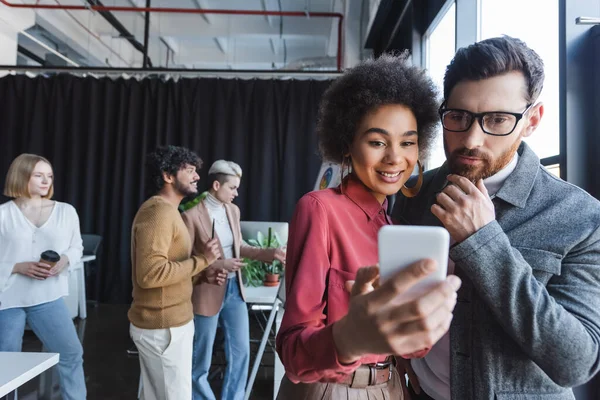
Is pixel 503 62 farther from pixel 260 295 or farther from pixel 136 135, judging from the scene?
pixel 136 135

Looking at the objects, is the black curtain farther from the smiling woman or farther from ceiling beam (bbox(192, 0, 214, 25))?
the smiling woman

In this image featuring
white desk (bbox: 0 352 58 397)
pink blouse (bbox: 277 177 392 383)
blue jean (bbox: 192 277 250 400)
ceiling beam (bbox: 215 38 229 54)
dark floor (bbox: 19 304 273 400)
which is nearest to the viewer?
pink blouse (bbox: 277 177 392 383)

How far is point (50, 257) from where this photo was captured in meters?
2.43

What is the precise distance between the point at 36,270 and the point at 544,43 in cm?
271

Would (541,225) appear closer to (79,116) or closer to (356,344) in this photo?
(356,344)

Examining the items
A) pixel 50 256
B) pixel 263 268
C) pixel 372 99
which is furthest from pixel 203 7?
pixel 372 99

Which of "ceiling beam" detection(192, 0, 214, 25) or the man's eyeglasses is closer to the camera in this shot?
the man's eyeglasses

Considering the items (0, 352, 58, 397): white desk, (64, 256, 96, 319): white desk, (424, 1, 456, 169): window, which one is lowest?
(64, 256, 96, 319): white desk

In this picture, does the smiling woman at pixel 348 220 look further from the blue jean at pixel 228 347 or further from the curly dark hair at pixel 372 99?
the blue jean at pixel 228 347

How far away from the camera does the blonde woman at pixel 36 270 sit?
237 cm

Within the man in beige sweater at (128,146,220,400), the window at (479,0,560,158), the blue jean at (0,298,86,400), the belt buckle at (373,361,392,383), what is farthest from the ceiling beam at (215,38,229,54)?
the belt buckle at (373,361,392,383)

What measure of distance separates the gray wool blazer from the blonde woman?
2.30 meters

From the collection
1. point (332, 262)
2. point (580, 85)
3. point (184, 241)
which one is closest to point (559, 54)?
point (580, 85)

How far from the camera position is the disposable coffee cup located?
244cm
